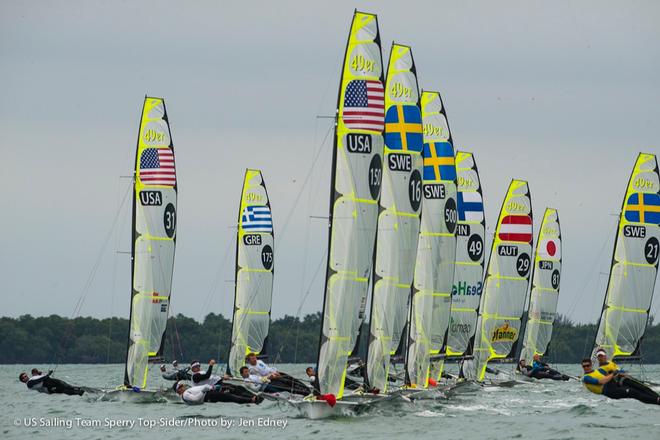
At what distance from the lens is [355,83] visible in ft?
133

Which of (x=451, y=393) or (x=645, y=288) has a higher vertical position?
(x=645, y=288)

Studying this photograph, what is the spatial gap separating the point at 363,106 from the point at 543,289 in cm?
3413

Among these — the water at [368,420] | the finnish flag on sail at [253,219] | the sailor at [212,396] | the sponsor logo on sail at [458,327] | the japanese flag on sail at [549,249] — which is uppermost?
the finnish flag on sail at [253,219]

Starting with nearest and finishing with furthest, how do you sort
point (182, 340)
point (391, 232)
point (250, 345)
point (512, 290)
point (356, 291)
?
point (356, 291) → point (391, 232) → point (250, 345) → point (512, 290) → point (182, 340)

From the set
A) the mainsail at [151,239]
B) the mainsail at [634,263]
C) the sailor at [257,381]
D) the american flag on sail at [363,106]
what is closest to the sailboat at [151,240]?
the mainsail at [151,239]

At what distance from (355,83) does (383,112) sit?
1.20 meters

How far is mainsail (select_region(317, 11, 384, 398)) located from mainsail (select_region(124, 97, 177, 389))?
40.8 ft


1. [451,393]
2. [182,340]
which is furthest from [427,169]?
[182,340]

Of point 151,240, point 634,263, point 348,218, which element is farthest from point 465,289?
point 348,218

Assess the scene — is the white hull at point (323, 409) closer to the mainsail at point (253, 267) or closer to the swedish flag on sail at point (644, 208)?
the mainsail at point (253, 267)

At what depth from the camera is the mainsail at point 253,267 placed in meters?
61.5

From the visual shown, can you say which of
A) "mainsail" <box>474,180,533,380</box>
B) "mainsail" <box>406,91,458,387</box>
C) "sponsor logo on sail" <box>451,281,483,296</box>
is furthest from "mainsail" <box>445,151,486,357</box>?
"mainsail" <box>406,91,458,387</box>

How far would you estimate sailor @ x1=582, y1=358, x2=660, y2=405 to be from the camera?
36.7m

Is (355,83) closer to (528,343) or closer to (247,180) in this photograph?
(247,180)
